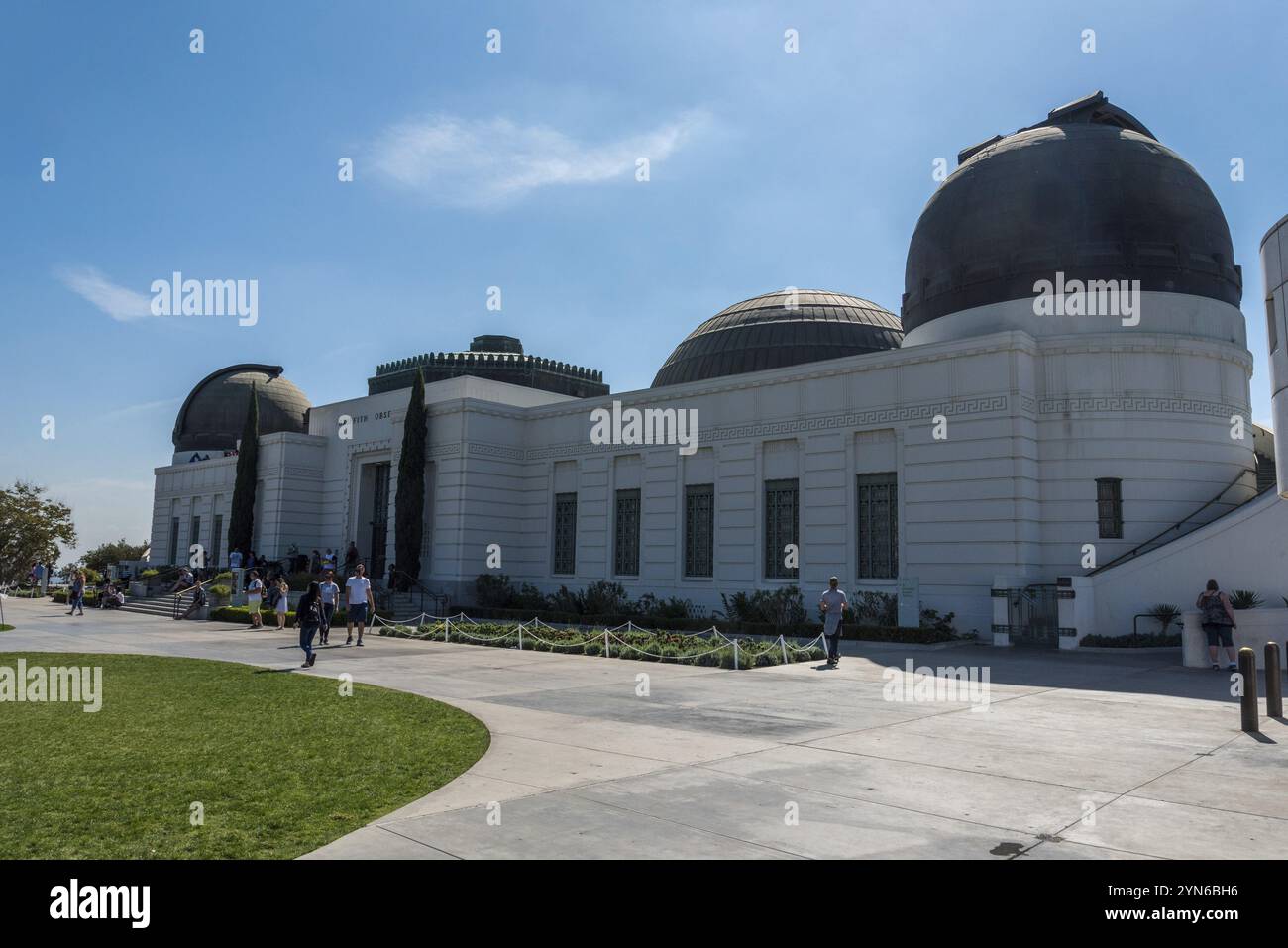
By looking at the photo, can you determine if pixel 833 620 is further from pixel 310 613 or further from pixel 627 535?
pixel 627 535

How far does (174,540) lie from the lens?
5222 cm

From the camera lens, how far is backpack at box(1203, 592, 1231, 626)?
55.5ft

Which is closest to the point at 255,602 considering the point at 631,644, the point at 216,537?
the point at 631,644

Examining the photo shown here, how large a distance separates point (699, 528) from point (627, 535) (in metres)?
3.38

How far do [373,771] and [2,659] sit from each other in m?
13.8

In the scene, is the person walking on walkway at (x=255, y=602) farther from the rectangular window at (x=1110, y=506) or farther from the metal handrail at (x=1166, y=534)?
the rectangular window at (x=1110, y=506)

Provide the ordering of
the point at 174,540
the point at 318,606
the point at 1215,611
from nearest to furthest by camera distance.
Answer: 1. the point at 1215,611
2. the point at 318,606
3. the point at 174,540

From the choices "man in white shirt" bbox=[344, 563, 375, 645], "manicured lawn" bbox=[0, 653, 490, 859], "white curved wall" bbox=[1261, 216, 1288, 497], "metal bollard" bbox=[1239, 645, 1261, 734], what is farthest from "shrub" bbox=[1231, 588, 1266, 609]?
"man in white shirt" bbox=[344, 563, 375, 645]

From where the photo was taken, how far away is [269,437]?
144 feet

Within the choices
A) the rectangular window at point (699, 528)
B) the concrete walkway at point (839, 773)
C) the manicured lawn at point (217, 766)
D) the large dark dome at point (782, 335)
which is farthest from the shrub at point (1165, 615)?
the manicured lawn at point (217, 766)

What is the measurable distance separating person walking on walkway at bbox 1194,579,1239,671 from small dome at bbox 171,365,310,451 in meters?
50.4

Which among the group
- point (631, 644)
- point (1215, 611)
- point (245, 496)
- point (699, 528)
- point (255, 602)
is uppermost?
point (245, 496)

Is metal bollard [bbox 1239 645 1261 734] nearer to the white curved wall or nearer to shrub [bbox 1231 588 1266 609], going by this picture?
the white curved wall
